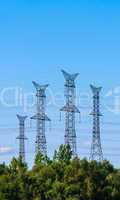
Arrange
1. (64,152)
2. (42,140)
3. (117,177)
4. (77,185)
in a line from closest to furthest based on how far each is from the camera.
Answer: (77,185), (117,177), (64,152), (42,140)

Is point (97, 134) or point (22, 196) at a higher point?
point (97, 134)

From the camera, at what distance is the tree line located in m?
57.8

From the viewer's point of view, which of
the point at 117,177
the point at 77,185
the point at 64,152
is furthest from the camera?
the point at 64,152

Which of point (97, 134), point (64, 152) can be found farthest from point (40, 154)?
point (97, 134)

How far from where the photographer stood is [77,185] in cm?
5753

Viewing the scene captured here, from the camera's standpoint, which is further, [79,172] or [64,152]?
[64,152]

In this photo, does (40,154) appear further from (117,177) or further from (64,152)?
(117,177)

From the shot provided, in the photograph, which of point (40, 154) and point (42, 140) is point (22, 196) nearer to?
point (40, 154)

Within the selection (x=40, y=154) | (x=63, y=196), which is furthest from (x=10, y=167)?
(x=63, y=196)

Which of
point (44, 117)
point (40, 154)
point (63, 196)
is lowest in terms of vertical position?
point (63, 196)

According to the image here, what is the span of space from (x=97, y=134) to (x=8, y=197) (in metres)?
13.9

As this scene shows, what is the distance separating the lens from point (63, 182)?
58.8 meters

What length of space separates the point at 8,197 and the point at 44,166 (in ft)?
15.7

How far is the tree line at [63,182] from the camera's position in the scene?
57750 millimetres
